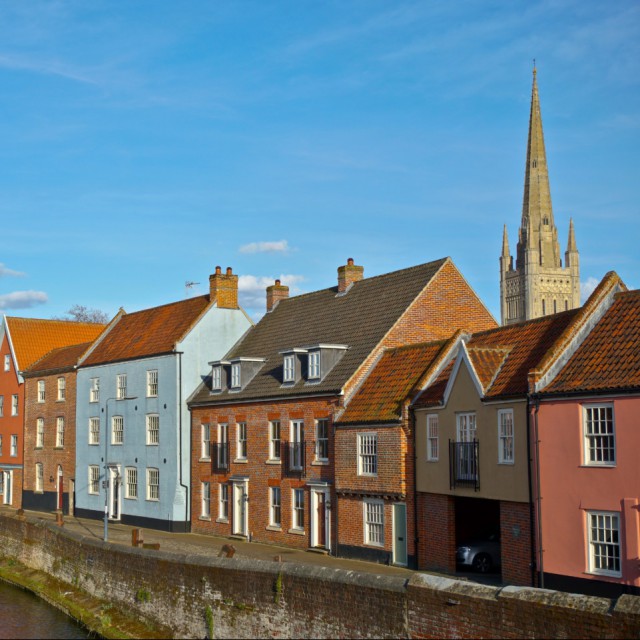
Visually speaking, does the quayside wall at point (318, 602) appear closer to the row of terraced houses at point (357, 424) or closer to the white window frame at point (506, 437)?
the row of terraced houses at point (357, 424)

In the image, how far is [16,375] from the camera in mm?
62031

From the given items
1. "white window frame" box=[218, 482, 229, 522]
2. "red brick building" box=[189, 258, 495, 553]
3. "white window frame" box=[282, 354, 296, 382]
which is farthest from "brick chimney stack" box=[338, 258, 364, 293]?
"white window frame" box=[218, 482, 229, 522]

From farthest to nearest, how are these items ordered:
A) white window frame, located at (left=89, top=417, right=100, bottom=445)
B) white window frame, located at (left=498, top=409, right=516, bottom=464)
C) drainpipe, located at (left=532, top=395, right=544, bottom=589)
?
white window frame, located at (left=89, top=417, right=100, bottom=445) < white window frame, located at (left=498, top=409, right=516, bottom=464) < drainpipe, located at (left=532, top=395, right=544, bottom=589)

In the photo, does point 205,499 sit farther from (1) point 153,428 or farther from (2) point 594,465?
(2) point 594,465

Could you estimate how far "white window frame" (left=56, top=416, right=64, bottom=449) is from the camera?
56.8 metres

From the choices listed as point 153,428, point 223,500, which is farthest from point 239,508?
point 153,428

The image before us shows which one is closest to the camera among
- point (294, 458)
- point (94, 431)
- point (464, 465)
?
point (464, 465)

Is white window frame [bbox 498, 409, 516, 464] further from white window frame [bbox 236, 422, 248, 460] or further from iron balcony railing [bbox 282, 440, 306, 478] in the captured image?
white window frame [bbox 236, 422, 248, 460]

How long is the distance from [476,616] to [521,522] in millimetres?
9193

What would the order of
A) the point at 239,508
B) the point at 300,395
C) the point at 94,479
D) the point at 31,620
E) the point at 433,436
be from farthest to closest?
the point at 94,479, the point at 239,508, the point at 300,395, the point at 31,620, the point at 433,436

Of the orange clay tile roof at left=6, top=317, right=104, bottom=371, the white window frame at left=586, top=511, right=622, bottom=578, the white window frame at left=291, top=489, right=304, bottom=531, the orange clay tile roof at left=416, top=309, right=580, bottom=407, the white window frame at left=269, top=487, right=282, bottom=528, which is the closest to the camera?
the white window frame at left=586, top=511, right=622, bottom=578

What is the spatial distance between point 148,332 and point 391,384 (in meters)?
21.4

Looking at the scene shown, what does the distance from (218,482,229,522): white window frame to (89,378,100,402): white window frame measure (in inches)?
498

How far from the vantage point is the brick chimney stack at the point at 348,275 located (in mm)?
43275
